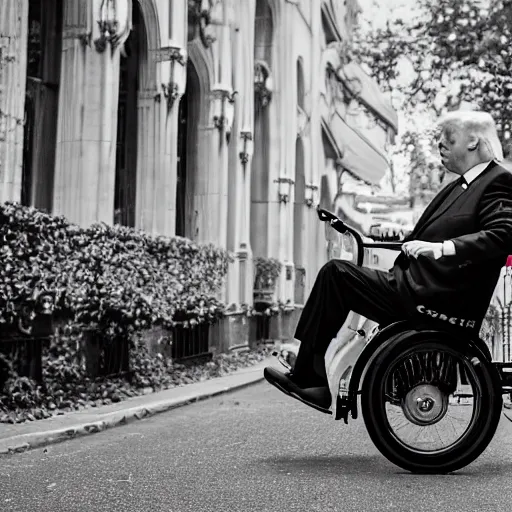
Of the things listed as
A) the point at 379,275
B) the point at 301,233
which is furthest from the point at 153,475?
the point at 301,233

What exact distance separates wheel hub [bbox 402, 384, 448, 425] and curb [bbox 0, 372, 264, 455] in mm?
2706

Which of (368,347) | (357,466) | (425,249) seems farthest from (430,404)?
(425,249)

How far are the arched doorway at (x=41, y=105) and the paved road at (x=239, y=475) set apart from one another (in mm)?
8894

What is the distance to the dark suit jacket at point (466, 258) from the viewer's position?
A: 5883 mm

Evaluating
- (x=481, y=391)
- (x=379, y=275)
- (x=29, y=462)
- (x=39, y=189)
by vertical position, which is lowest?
(x=29, y=462)

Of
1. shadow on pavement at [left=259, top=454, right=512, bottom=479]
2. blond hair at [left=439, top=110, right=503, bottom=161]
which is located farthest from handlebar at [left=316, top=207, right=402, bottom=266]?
shadow on pavement at [left=259, top=454, right=512, bottom=479]

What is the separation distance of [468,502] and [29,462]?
2872 mm

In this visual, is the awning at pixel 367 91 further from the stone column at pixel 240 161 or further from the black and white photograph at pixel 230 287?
the stone column at pixel 240 161

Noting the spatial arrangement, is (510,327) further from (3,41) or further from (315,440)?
(3,41)

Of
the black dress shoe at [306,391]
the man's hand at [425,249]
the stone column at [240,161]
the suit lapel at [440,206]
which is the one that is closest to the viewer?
the man's hand at [425,249]

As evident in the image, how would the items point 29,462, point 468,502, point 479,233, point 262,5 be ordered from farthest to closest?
point 262,5, point 29,462, point 479,233, point 468,502

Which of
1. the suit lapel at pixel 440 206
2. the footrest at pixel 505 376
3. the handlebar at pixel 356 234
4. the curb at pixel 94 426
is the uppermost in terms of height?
the suit lapel at pixel 440 206

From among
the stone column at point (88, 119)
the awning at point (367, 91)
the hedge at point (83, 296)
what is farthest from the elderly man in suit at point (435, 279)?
the awning at point (367, 91)

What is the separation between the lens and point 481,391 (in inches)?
235
